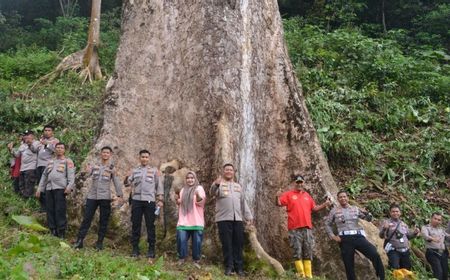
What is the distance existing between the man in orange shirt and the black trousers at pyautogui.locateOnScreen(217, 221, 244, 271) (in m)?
0.94

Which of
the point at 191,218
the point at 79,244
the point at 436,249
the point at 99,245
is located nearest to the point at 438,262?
the point at 436,249

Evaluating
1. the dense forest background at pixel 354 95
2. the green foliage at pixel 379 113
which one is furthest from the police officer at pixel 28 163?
the green foliage at pixel 379 113

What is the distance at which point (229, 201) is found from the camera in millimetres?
8133

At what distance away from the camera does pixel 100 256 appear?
746 cm

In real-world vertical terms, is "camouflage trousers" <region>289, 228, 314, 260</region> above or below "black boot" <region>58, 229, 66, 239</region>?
below

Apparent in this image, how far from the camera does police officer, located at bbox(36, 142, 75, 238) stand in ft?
30.3

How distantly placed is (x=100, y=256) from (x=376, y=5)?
71.8 feet

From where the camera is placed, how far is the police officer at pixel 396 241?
929 centimetres

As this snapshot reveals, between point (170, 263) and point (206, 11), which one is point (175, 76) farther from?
point (170, 263)

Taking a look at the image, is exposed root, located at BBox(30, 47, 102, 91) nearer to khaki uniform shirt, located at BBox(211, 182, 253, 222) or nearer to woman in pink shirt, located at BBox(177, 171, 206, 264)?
woman in pink shirt, located at BBox(177, 171, 206, 264)

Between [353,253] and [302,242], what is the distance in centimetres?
78

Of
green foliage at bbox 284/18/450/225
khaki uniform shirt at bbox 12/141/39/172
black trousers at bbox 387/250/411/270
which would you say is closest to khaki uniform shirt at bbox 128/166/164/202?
khaki uniform shirt at bbox 12/141/39/172

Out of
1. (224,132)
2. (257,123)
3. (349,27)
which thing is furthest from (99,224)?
(349,27)

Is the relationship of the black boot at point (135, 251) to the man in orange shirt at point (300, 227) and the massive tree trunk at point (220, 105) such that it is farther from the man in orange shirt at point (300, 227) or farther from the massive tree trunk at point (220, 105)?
the man in orange shirt at point (300, 227)
